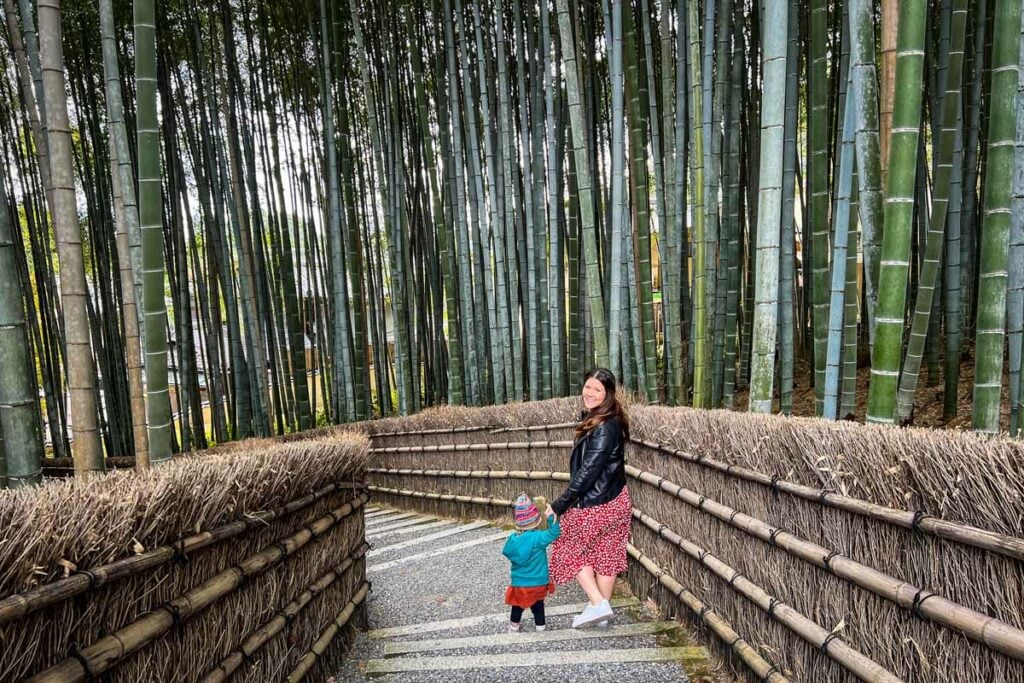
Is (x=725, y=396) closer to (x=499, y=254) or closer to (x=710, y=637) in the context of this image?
(x=499, y=254)

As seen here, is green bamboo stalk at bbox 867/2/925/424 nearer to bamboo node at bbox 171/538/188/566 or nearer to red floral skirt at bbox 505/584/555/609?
red floral skirt at bbox 505/584/555/609

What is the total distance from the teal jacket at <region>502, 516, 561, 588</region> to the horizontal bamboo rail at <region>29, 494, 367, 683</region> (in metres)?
0.72

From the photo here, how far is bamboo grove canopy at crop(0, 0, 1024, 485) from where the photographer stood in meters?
2.02

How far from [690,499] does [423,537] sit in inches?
83.3

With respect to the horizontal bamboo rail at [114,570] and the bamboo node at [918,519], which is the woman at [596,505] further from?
the bamboo node at [918,519]

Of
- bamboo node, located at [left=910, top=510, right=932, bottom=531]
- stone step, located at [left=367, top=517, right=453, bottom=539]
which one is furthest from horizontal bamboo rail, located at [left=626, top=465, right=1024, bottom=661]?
stone step, located at [left=367, top=517, right=453, bottom=539]

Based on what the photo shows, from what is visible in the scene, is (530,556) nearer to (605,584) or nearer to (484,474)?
(605,584)

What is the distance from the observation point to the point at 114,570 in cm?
112

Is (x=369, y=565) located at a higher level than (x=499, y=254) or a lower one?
lower

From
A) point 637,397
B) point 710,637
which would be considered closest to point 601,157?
point 637,397

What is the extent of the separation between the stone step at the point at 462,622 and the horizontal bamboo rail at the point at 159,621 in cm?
74


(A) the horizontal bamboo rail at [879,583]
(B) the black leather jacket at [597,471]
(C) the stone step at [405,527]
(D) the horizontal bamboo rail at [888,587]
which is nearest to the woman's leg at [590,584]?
(B) the black leather jacket at [597,471]

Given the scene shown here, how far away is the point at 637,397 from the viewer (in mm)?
3926

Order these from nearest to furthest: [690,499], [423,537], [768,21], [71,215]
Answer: [71,215] → [690,499] → [768,21] → [423,537]
